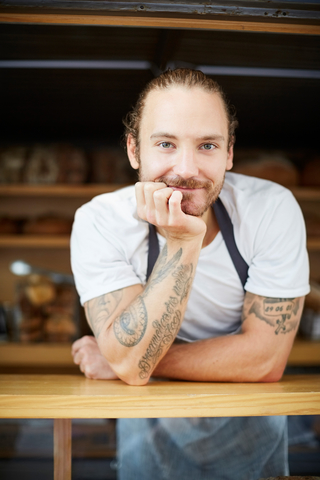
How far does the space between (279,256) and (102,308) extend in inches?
18.1

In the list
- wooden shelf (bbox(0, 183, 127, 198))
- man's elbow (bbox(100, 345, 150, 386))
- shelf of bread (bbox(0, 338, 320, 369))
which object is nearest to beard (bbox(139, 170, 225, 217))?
man's elbow (bbox(100, 345, 150, 386))

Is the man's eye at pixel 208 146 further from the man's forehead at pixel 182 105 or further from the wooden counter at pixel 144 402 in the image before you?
the wooden counter at pixel 144 402

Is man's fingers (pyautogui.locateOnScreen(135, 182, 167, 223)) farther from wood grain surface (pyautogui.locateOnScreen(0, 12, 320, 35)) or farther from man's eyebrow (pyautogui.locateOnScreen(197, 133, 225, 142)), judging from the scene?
wood grain surface (pyautogui.locateOnScreen(0, 12, 320, 35))

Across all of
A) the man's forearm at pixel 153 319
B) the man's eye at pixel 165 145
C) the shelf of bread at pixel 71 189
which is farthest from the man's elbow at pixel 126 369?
the shelf of bread at pixel 71 189

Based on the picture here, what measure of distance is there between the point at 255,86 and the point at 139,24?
3.82ft

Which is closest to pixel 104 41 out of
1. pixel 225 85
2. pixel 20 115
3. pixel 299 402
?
pixel 225 85

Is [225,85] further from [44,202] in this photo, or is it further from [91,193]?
[44,202]

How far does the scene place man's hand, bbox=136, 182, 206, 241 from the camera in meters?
0.87

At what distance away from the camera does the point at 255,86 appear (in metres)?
1.94

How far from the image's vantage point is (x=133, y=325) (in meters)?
0.92

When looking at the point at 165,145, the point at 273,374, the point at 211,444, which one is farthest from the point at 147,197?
the point at 211,444

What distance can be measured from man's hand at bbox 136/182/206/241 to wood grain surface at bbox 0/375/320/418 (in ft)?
1.08

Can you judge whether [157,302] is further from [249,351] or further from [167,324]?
[249,351]

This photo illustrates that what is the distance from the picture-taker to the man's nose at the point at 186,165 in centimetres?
91
